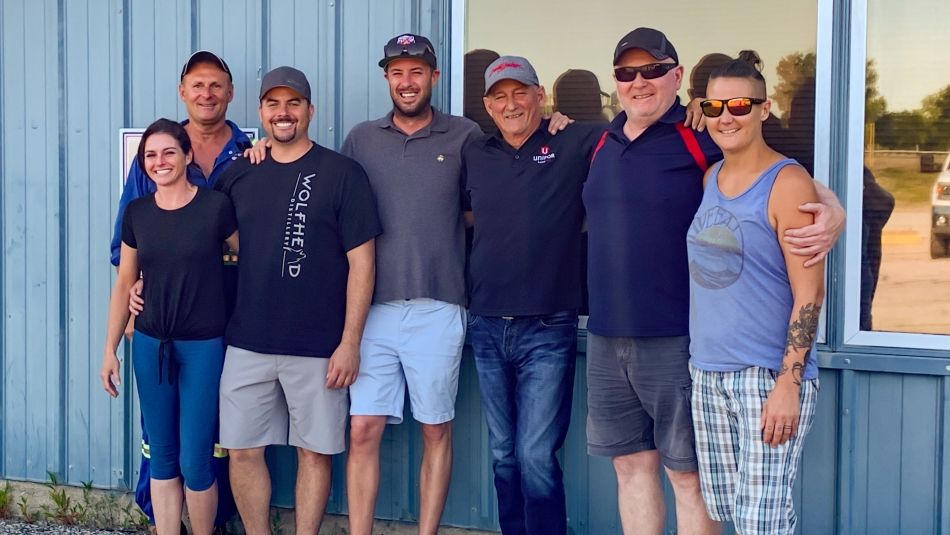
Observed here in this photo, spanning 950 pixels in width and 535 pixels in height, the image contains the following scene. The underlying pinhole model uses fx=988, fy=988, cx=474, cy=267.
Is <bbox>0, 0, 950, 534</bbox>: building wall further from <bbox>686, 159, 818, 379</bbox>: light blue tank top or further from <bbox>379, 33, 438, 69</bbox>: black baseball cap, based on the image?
<bbox>686, 159, 818, 379</bbox>: light blue tank top

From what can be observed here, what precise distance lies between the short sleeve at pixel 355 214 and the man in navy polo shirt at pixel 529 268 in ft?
1.24

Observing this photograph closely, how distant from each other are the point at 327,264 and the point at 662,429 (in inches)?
54.4

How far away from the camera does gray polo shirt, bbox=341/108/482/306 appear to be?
379 cm

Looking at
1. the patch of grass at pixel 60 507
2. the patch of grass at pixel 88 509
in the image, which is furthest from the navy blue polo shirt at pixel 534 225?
the patch of grass at pixel 60 507

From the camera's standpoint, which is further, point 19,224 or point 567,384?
point 19,224

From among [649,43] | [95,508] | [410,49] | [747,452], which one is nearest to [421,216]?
[410,49]

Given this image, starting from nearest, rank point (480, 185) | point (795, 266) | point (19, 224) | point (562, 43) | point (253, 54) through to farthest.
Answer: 1. point (795, 266)
2. point (480, 185)
3. point (562, 43)
4. point (253, 54)
5. point (19, 224)

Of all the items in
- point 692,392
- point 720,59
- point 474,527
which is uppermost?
point 720,59

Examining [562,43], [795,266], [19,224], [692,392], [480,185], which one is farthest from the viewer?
[19,224]

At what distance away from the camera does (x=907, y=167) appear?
365 cm

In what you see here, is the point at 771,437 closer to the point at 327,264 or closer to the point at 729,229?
the point at 729,229

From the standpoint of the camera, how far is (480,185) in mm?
3662

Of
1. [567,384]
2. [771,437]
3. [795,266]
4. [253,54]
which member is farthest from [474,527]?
[253,54]

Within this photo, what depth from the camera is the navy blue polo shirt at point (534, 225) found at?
3566 mm
